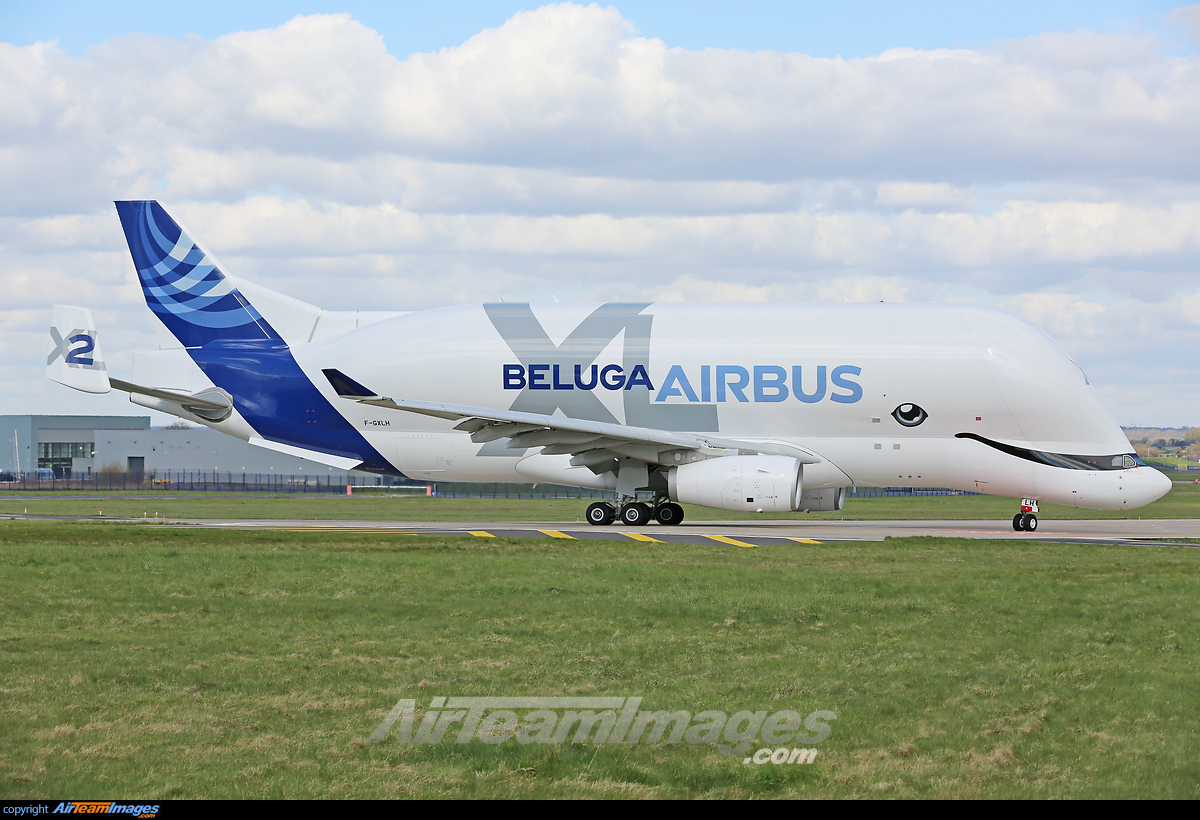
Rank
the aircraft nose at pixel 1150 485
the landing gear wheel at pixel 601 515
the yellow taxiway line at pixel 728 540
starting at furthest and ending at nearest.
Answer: the landing gear wheel at pixel 601 515, the aircraft nose at pixel 1150 485, the yellow taxiway line at pixel 728 540

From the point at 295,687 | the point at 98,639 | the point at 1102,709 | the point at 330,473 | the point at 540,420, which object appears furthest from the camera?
the point at 330,473

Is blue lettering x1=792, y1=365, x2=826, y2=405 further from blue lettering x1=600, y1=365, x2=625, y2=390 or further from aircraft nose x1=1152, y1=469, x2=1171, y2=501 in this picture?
aircraft nose x1=1152, y1=469, x2=1171, y2=501

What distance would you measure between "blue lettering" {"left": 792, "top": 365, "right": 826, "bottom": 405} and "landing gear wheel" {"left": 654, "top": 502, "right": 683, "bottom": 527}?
465 centimetres

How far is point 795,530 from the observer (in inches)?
1167

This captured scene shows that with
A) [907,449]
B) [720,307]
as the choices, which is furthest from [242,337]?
[907,449]

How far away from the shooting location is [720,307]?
32594mm

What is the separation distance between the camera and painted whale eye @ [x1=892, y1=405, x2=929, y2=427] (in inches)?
1193

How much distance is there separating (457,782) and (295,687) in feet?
10.6

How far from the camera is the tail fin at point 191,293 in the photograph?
35.7 m

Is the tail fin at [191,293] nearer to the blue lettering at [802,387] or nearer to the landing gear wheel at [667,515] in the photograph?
the landing gear wheel at [667,515]

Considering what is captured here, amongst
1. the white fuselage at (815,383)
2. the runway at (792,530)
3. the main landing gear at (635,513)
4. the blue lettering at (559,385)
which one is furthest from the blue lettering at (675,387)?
the runway at (792,530)

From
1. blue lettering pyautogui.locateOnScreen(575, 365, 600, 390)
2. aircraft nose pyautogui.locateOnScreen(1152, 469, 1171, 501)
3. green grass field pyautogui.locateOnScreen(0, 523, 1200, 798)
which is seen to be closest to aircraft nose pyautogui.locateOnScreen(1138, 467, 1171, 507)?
aircraft nose pyautogui.locateOnScreen(1152, 469, 1171, 501)

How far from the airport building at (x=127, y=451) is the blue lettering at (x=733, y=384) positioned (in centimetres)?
5180

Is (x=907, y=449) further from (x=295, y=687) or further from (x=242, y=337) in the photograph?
(x=295, y=687)
